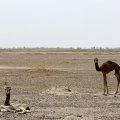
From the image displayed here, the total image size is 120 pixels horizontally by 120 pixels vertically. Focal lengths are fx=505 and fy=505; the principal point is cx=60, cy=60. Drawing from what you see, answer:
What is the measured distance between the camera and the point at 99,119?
16203mm

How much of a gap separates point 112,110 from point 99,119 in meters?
2.37

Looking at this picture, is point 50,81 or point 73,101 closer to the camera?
point 73,101

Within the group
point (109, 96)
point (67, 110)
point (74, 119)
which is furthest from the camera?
point (109, 96)

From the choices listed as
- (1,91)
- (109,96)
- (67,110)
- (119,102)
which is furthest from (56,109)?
(1,91)

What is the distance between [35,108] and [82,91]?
24.2 ft

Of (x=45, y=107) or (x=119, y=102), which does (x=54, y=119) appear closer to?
(x=45, y=107)

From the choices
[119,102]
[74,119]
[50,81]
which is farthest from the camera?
[50,81]

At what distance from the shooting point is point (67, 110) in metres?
18.4

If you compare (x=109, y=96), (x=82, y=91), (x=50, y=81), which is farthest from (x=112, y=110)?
(x=50, y=81)

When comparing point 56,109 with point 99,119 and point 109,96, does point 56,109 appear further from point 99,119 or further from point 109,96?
point 109,96

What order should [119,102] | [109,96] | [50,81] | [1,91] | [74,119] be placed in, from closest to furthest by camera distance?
1. [74,119]
2. [119,102]
3. [109,96]
4. [1,91]
5. [50,81]

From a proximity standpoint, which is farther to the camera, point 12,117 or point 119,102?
point 119,102

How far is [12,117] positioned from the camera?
16500 mm

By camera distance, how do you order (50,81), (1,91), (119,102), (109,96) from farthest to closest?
1. (50,81)
2. (1,91)
3. (109,96)
4. (119,102)
